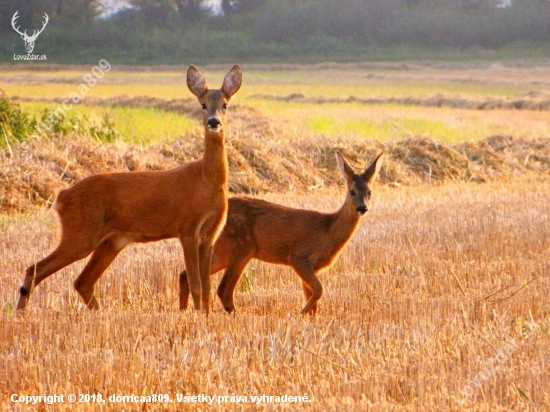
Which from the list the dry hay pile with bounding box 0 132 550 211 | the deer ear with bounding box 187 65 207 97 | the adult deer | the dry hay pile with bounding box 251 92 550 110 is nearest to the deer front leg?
the adult deer

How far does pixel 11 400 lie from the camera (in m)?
5.98

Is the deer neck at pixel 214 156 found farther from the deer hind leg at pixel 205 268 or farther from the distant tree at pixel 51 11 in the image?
the distant tree at pixel 51 11

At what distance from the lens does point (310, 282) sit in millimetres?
9375

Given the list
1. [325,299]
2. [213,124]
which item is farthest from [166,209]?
[325,299]

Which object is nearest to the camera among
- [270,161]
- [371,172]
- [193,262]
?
[193,262]

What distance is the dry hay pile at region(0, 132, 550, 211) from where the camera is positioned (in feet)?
53.2

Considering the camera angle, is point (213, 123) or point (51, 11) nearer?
point (213, 123)

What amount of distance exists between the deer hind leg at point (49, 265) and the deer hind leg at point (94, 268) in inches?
16.5

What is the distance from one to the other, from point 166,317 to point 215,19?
8285 cm

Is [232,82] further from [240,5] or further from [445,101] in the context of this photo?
[240,5]

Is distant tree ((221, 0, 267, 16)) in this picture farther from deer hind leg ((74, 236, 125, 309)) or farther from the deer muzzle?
the deer muzzle

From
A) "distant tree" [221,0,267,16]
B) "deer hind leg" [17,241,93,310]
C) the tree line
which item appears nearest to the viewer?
"deer hind leg" [17,241,93,310]

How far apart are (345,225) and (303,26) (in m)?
80.6

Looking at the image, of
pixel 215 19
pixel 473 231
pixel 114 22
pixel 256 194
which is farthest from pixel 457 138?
pixel 215 19
